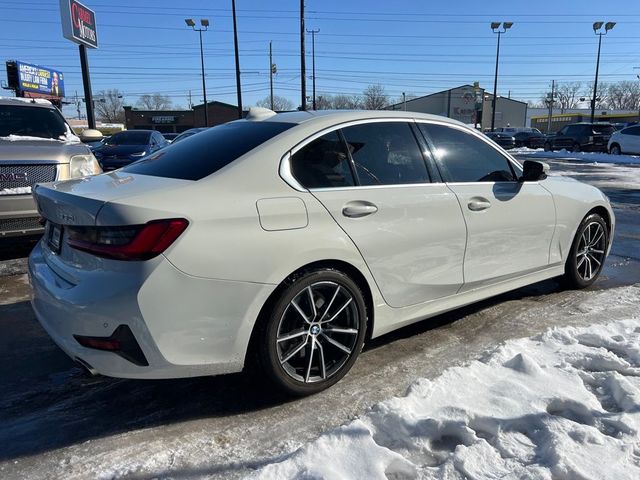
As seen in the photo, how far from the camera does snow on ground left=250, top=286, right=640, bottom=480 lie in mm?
2252

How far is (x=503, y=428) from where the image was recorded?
2.56 metres

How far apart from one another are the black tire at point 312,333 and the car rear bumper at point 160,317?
5.1 inches

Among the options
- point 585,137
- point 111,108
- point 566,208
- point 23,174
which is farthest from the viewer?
point 111,108

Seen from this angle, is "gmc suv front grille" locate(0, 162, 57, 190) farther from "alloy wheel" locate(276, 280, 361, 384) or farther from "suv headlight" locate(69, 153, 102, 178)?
"alloy wheel" locate(276, 280, 361, 384)

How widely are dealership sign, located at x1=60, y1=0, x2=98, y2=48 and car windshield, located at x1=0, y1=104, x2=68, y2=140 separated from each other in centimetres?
1139

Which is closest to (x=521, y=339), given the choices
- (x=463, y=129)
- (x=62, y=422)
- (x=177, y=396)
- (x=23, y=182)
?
(x=463, y=129)

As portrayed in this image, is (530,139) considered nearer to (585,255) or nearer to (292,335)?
(585,255)

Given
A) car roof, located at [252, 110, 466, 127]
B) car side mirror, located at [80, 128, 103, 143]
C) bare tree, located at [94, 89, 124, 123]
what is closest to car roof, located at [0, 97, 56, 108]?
car side mirror, located at [80, 128, 103, 143]

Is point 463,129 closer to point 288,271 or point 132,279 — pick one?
point 288,271

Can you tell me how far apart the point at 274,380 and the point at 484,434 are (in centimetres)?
110

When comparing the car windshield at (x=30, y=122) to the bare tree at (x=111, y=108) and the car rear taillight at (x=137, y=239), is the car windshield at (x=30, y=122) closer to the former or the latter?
the car rear taillight at (x=137, y=239)

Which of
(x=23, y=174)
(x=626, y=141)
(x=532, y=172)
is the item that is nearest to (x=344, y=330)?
(x=532, y=172)

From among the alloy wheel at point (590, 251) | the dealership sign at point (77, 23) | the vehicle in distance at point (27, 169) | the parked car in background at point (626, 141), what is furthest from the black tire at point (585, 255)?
the parked car in background at point (626, 141)

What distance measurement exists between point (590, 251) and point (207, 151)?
375 cm
